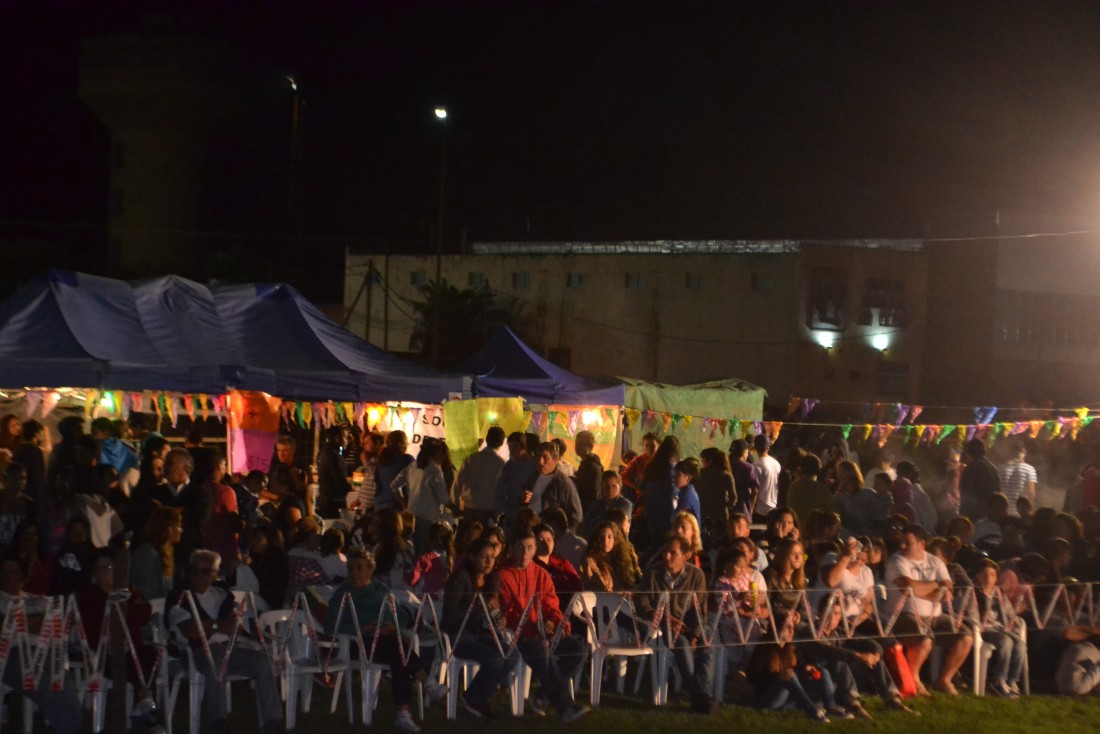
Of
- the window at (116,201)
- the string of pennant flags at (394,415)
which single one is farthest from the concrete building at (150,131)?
the string of pennant flags at (394,415)

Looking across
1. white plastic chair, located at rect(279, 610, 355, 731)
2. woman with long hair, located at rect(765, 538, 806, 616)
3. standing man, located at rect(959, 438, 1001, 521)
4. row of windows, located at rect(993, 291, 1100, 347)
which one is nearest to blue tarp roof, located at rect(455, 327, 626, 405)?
standing man, located at rect(959, 438, 1001, 521)

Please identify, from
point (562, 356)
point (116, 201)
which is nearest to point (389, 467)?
point (562, 356)

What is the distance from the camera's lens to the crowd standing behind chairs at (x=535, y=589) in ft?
26.0

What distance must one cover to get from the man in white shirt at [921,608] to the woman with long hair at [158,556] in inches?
198

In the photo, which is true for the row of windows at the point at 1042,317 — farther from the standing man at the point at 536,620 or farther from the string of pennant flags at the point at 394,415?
the standing man at the point at 536,620

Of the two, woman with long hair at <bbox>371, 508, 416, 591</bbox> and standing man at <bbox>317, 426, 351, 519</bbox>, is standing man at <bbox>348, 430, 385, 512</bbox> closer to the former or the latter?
standing man at <bbox>317, 426, 351, 519</bbox>

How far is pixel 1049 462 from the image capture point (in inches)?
840

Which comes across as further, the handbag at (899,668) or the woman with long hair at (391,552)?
the handbag at (899,668)

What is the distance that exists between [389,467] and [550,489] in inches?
70.1

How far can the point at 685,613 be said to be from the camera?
9094 millimetres

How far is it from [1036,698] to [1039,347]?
39.2 meters

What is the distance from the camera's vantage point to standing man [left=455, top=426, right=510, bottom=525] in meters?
12.4

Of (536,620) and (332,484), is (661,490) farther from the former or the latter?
(536,620)

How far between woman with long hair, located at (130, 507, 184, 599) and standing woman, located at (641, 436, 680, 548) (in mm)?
4788
